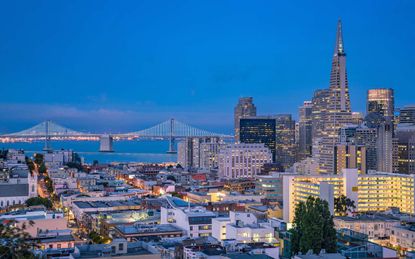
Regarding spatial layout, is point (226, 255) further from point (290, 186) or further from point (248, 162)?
point (248, 162)

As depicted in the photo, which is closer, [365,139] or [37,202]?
[37,202]

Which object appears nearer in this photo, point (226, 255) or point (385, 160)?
point (226, 255)

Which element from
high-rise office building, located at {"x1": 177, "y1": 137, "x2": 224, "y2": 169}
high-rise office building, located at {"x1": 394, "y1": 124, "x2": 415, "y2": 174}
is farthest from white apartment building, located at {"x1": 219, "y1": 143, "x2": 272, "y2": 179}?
high-rise office building, located at {"x1": 177, "y1": 137, "x2": 224, "y2": 169}

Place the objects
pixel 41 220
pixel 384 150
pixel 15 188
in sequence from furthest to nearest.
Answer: pixel 384 150
pixel 15 188
pixel 41 220

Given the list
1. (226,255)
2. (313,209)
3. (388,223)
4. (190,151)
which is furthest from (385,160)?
(226,255)

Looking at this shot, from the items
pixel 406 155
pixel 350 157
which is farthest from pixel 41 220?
pixel 406 155

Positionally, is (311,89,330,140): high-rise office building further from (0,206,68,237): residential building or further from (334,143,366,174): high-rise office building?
(0,206,68,237): residential building

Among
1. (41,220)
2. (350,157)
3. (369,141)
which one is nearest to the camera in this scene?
(41,220)

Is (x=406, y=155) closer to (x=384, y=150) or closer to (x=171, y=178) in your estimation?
(x=384, y=150)
